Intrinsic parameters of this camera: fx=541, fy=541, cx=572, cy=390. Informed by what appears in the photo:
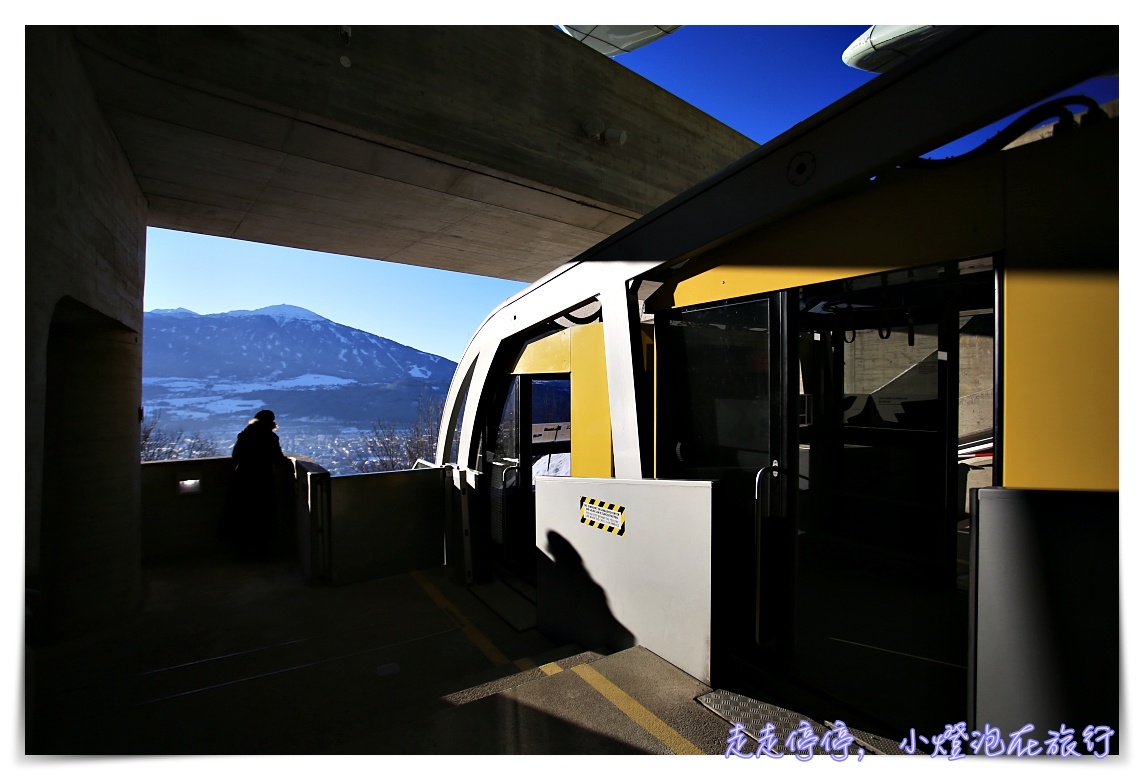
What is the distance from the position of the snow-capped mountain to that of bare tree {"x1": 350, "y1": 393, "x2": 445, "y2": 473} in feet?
2.37

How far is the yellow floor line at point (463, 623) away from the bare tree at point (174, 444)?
2608 centimetres

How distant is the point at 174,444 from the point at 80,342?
3504cm

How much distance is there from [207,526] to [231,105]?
197 inches

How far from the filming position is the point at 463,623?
4.92m

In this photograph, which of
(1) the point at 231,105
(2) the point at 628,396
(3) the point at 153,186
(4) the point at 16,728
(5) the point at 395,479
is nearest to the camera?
(4) the point at 16,728

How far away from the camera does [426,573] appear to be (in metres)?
6.17

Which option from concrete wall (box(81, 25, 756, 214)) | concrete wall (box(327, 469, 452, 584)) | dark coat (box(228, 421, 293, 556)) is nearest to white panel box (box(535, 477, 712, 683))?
concrete wall (box(327, 469, 452, 584))

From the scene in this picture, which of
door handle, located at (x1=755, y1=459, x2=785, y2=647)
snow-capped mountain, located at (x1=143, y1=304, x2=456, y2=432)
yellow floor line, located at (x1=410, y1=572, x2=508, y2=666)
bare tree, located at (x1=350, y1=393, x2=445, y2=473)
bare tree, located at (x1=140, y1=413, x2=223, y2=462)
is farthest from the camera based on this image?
snow-capped mountain, located at (x1=143, y1=304, x2=456, y2=432)

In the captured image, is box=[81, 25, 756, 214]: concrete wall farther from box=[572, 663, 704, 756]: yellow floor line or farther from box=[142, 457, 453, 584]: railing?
box=[572, 663, 704, 756]: yellow floor line

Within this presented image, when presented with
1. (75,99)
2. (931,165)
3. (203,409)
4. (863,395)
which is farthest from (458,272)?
(203,409)

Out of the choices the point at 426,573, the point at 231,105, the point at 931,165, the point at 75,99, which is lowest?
the point at 426,573

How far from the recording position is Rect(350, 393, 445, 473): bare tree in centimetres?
3045

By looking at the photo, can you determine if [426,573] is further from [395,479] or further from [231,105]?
[231,105]

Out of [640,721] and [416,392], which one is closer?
[640,721]
